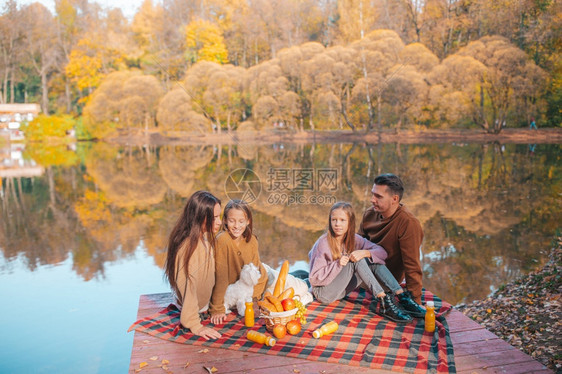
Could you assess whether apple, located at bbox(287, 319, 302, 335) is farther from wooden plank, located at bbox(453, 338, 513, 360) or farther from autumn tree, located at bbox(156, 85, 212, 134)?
autumn tree, located at bbox(156, 85, 212, 134)

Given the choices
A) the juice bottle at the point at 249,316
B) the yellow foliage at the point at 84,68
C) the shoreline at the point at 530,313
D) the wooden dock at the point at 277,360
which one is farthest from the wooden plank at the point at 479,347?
the yellow foliage at the point at 84,68

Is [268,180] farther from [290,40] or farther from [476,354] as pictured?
[290,40]

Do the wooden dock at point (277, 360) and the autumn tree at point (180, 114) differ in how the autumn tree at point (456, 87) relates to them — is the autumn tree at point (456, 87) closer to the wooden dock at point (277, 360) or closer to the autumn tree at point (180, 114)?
the autumn tree at point (180, 114)

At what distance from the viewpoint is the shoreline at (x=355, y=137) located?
23.4 m

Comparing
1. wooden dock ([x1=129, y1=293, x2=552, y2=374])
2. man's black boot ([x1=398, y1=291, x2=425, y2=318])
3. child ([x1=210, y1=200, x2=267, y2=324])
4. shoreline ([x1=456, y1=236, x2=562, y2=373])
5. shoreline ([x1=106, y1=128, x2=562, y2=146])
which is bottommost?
shoreline ([x1=456, y1=236, x2=562, y2=373])

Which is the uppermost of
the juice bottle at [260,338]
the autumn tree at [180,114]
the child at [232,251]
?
the autumn tree at [180,114]

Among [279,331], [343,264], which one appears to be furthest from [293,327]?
[343,264]

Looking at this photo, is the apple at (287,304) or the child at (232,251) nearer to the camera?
the apple at (287,304)

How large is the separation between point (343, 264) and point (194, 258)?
1015 mm

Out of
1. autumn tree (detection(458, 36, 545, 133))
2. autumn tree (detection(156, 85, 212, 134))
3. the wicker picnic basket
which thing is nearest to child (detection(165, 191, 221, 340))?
the wicker picnic basket

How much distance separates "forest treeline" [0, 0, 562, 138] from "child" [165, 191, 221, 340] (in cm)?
1468

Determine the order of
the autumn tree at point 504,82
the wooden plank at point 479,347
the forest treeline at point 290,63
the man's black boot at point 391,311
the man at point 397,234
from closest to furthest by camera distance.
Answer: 1. the wooden plank at point 479,347
2. the man's black boot at point 391,311
3. the man at point 397,234
4. the autumn tree at point 504,82
5. the forest treeline at point 290,63

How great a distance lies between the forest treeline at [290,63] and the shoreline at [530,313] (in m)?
14.9

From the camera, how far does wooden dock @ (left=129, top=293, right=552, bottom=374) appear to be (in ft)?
7.61
